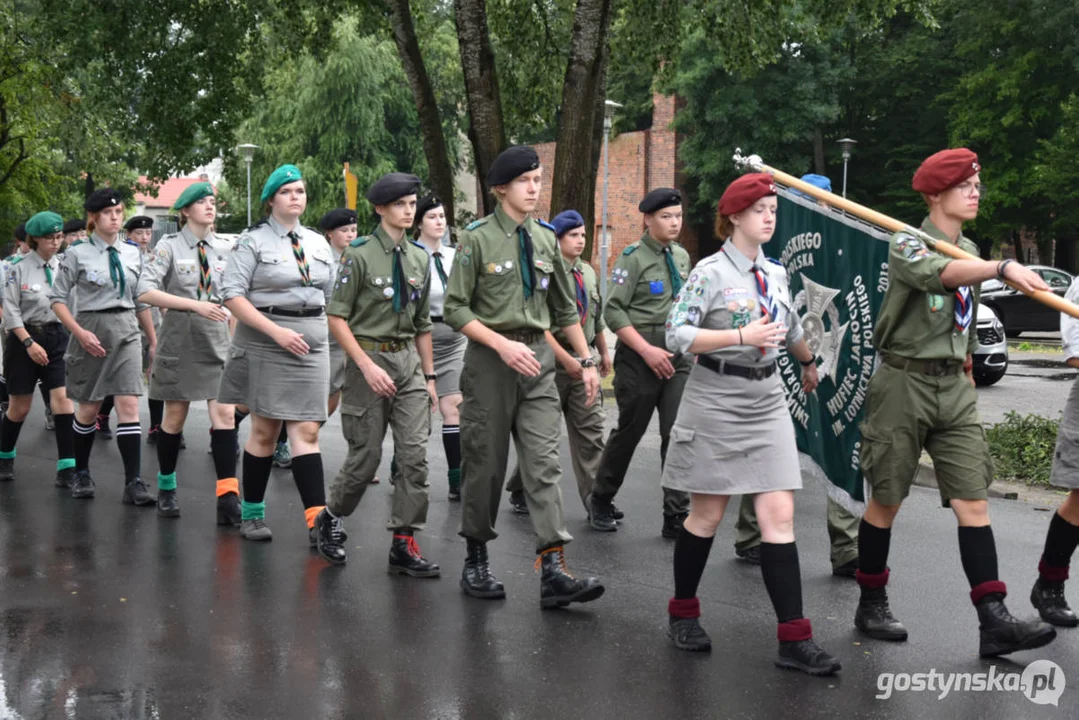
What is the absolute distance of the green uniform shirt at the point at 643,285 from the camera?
759 cm

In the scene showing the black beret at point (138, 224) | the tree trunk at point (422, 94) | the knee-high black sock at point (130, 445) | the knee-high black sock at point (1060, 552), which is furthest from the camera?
the tree trunk at point (422, 94)

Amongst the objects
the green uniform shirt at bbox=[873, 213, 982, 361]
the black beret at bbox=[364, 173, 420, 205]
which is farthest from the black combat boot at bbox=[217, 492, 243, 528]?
the green uniform shirt at bbox=[873, 213, 982, 361]

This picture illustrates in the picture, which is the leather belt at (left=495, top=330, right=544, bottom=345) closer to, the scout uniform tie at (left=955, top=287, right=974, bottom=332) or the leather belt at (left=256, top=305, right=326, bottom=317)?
the leather belt at (left=256, top=305, right=326, bottom=317)

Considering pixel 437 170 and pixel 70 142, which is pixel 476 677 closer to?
pixel 437 170

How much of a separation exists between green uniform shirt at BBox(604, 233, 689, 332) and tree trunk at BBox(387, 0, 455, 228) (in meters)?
8.46

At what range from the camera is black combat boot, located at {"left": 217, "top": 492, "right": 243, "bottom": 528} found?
26.4 feet

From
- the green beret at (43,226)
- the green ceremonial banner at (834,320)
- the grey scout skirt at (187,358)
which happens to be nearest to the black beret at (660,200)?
the green ceremonial banner at (834,320)

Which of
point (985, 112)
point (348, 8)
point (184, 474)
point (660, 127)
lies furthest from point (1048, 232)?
point (184, 474)

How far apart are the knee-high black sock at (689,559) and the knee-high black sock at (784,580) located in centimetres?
33

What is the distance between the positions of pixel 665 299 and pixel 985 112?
3314cm

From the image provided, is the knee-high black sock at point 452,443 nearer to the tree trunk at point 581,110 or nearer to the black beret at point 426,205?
the black beret at point 426,205

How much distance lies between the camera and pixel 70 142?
2588 cm

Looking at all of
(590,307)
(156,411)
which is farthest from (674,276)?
(156,411)

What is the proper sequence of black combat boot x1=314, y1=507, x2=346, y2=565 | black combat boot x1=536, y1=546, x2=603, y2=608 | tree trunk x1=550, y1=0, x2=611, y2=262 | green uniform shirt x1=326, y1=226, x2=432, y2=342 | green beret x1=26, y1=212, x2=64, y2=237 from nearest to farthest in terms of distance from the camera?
black combat boot x1=536, y1=546, x2=603, y2=608 < green uniform shirt x1=326, y1=226, x2=432, y2=342 < black combat boot x1=314, y1=507, x2=346, y2=565 < green beret x1=26, y1=212, x2=64, y2=237 < tree trunk x1=550, y1=0, x2=611, y2=262
